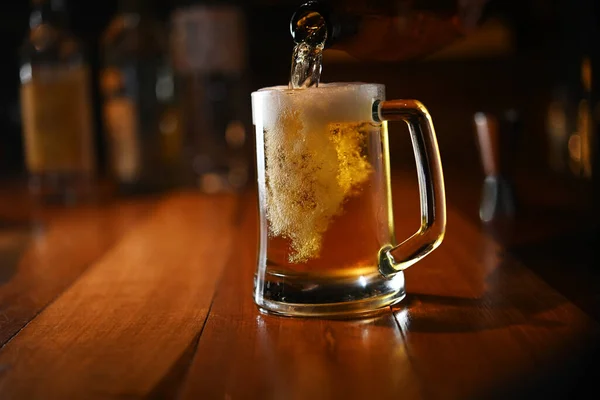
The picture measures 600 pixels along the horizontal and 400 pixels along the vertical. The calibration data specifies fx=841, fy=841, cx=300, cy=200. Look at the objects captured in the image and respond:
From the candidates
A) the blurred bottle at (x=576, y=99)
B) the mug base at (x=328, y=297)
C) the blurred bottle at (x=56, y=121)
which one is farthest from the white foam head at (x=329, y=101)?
the blurred bottle at (x=56, y=121)

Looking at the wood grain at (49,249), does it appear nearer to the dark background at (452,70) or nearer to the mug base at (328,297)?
the mug base at (328,297)

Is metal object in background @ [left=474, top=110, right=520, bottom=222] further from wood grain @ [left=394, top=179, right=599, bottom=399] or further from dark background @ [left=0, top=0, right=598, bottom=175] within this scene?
dark background @ [left=0, top=0, right=598, bottom=175]

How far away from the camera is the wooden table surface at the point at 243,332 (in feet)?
1.66

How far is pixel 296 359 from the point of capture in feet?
1.81

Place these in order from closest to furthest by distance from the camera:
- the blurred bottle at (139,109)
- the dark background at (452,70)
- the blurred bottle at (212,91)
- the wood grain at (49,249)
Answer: the wood grain at (49,249), the blurred bottle at (139,109), the blurred bottle at (212,91), the dark background at (452,70)

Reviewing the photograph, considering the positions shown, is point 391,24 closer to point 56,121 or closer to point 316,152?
point 316,152

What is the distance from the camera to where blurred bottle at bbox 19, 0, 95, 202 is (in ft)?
5.02

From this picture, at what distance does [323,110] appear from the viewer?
2.07 feet

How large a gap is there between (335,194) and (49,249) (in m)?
0.53

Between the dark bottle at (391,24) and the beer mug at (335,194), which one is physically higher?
the dark bottle at (391,24)

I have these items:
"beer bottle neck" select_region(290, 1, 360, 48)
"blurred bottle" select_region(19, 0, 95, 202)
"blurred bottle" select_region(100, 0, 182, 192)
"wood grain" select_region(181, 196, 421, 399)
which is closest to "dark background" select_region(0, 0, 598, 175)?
"blurred bottle" select_region(100, 0, 182, 192)

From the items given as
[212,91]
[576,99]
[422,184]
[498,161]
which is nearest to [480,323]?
[422,184]

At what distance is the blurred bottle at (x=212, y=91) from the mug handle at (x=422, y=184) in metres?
1.11

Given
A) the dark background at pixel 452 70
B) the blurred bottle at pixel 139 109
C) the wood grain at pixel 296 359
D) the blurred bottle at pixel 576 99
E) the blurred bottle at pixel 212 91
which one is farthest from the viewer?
the dark background at pixel 452 70
